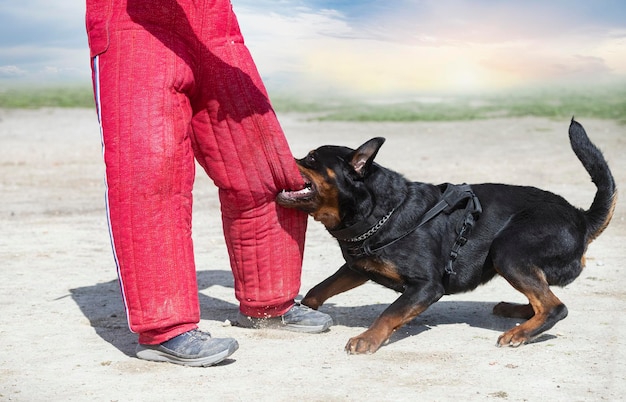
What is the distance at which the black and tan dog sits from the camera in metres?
5.22

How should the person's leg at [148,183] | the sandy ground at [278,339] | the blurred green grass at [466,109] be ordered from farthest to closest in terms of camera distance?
the blurred green grass at [466,109]
the person's leg at [148,183]
the sandy ground at [278,339]

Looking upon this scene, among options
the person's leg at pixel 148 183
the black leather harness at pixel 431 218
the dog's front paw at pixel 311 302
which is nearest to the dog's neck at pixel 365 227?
the black leather harness at pixel 431 218

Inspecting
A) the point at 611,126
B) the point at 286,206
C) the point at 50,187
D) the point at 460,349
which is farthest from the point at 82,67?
the point at 611,126

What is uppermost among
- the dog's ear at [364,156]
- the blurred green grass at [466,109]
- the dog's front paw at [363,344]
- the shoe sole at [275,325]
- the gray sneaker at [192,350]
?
the dog's ear at [364,156]

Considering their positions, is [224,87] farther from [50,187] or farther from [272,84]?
[50,187]

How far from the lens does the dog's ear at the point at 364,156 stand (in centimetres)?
525

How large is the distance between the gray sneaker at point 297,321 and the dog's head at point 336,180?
0.51 m

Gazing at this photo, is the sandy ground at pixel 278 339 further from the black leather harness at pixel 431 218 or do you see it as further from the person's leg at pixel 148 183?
the black leather harness at pixel 431 218

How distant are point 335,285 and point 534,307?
1.18m

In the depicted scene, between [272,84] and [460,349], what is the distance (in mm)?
1956

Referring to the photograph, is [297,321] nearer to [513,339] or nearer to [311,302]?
[311,302]

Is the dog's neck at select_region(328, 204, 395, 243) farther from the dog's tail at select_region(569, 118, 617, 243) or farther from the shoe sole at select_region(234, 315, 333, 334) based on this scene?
the dog's tail at select_region(569, 118, 617, 243)

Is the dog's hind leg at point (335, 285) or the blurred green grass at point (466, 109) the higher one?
the dog's hind leg at point (335, 285)

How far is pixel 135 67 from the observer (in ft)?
15.1
